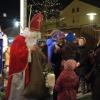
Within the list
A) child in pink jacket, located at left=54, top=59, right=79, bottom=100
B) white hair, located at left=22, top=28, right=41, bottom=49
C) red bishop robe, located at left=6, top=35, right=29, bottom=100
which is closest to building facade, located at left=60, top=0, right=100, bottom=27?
child in pink jacket, located at left=54, top=59, right=79, bottom=100

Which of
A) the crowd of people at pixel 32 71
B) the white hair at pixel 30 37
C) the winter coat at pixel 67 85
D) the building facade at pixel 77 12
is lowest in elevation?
the winter coat at pixel 67 85

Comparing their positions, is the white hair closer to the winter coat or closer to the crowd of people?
the crowd of people

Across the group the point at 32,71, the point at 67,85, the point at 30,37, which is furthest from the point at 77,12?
the point at 32,71

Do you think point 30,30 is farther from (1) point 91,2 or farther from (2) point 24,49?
(1) point 91,2

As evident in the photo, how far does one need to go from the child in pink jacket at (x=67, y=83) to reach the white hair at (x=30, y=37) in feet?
4.54

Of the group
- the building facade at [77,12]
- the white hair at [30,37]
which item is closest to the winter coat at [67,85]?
the white hair at [30,37]

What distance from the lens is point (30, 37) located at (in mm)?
6492

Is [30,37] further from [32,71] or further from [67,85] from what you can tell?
[67,85]

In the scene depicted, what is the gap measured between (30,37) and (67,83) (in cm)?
166

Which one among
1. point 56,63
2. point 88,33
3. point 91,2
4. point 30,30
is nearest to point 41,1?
point 88,33

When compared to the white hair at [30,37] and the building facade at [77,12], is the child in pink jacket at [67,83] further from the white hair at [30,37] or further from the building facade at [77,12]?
the building facade at [77,12]

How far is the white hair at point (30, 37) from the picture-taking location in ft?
21.0

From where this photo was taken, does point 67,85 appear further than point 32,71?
Yes

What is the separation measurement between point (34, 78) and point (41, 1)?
22.2 feet
